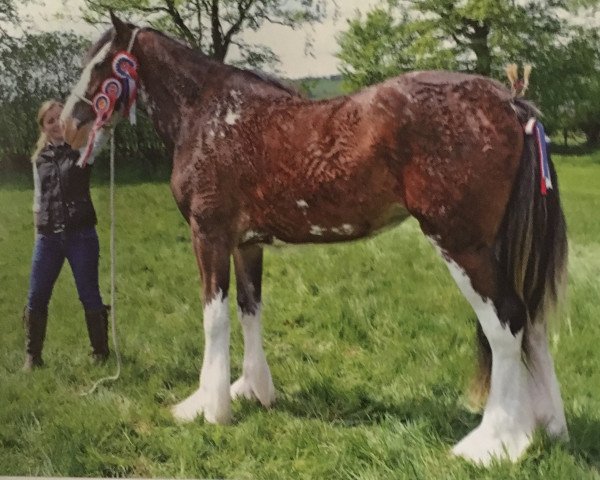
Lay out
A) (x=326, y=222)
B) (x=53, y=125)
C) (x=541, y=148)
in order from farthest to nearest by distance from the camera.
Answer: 1. (x=53, y=125)
2. (x=326, y=222)
3. (x=541, y=148)

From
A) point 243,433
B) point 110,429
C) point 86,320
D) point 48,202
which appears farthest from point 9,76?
point 243,433

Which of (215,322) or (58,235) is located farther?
(58,235)

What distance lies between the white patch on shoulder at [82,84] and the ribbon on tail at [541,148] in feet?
2.95

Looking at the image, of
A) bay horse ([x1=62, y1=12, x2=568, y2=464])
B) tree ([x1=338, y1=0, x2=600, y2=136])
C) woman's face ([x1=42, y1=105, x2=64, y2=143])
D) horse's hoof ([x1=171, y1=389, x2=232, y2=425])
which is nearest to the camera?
bay horse ([x1=62, y1=12, x2=568, y2=464])

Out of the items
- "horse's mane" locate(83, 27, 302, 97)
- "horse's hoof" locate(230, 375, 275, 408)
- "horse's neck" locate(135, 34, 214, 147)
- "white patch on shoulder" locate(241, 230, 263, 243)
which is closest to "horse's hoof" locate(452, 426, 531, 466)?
"horse's hoof" locate(230, 375, 275, 408)

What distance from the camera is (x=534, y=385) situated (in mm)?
1335

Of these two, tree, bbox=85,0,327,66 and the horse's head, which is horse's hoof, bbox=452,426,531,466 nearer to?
tree, bbox=85,0,327,66

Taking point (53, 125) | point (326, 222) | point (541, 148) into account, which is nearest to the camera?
point (541, 148)

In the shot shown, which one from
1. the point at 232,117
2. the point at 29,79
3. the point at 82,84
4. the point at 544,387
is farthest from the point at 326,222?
the point at 29,79

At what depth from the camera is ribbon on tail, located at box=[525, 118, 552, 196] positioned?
1.28m

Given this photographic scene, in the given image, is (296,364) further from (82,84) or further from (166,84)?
(82,84)

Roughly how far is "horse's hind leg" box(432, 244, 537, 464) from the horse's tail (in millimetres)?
30

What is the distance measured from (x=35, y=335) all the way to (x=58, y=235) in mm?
252

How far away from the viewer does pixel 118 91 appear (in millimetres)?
1526
